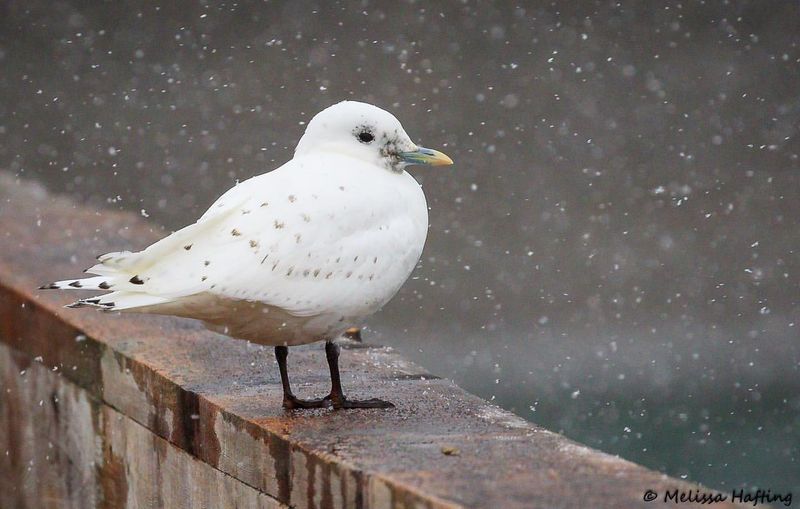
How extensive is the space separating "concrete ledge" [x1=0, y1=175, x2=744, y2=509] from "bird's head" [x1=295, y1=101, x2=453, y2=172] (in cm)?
62

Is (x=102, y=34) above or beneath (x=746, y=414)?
above

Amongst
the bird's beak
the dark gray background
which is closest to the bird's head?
the bird's beak

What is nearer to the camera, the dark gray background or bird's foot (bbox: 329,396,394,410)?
bird's foot (bbox: 329,396,394,410)

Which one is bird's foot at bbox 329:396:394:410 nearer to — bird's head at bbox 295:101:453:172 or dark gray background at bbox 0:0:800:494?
bird's head at bbox 295:101:453:172

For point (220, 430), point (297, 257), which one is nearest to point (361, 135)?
point (297, 257)

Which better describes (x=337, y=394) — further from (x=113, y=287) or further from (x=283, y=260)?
(x=113, y=287)

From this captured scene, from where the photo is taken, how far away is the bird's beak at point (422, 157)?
3.18 metres

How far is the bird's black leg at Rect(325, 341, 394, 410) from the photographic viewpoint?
3.12 metres

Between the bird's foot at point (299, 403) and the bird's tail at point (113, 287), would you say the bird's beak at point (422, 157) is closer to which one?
the bird's foot at point (299, 403)

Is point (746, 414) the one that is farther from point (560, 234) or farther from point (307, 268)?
point (307, 268)

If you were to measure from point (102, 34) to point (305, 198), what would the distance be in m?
8.16

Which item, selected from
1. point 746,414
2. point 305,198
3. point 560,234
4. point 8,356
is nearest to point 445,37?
point 560,234

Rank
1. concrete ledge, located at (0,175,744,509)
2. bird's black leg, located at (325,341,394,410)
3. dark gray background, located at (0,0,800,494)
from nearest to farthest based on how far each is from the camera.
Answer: concrete ledge, located at (0,175,744,509), bird's black leg, located at (325,341,394,410), dark gray background, located at (0,0,800,494)

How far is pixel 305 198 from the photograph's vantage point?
114 inches
